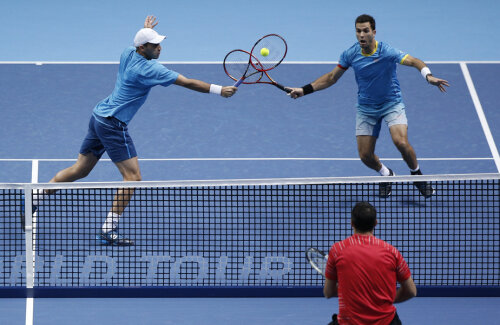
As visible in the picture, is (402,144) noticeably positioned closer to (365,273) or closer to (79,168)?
(79,168)

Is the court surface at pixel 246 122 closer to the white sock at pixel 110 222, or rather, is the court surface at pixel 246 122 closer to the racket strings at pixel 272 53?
the white sock at pixel 110 222

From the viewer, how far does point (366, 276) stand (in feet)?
15.0

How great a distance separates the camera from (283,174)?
9.48 meters

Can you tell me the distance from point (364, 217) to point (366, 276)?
29 cm

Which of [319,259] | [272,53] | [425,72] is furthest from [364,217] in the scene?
[272,53]

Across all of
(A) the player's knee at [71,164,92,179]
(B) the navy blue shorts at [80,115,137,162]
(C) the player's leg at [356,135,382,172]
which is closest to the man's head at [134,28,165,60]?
(B) the navy blue shorts at [80,115,137,162]

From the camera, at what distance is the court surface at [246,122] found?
9.40 m

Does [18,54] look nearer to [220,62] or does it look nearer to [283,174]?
[220,62]

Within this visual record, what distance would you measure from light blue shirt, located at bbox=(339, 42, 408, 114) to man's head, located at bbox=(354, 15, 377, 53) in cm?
13

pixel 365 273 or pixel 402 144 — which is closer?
pixel 365 273

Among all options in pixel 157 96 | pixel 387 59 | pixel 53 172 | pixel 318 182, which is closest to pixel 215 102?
pixel 157 96

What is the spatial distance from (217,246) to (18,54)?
6.55m

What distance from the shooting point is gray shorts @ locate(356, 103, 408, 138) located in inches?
330

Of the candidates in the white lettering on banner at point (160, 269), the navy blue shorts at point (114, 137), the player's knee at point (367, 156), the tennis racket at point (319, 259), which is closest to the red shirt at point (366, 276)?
the tennis racket at point (319, 259)
